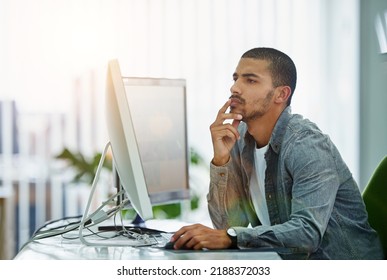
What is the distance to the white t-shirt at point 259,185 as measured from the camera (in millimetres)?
1487

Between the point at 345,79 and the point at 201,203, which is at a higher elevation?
the point at 345,79

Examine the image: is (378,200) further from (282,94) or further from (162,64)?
(162,64)

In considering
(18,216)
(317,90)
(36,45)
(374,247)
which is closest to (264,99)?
(317,90)

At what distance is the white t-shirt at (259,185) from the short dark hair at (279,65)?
0.16 meters

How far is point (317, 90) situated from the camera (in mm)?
1585

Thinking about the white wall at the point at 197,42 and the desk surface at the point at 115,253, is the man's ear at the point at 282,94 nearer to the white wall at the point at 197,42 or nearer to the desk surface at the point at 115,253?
the white wall at the point at 197,42

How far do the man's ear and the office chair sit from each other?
0.29 metres

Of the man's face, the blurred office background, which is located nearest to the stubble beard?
the man's face

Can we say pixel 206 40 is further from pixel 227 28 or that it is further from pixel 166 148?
pixel 166 148

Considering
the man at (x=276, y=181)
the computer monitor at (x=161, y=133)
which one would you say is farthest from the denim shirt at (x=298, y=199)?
the computer monitor at (x=161, y=133)

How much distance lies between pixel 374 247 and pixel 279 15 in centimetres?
66

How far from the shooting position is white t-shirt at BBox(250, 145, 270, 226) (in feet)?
4.88

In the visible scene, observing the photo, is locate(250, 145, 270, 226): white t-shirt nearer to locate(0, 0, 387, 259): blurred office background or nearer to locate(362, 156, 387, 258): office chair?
locate(0, 0, 387, 259): blurred office background

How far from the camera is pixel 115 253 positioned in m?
1.40
